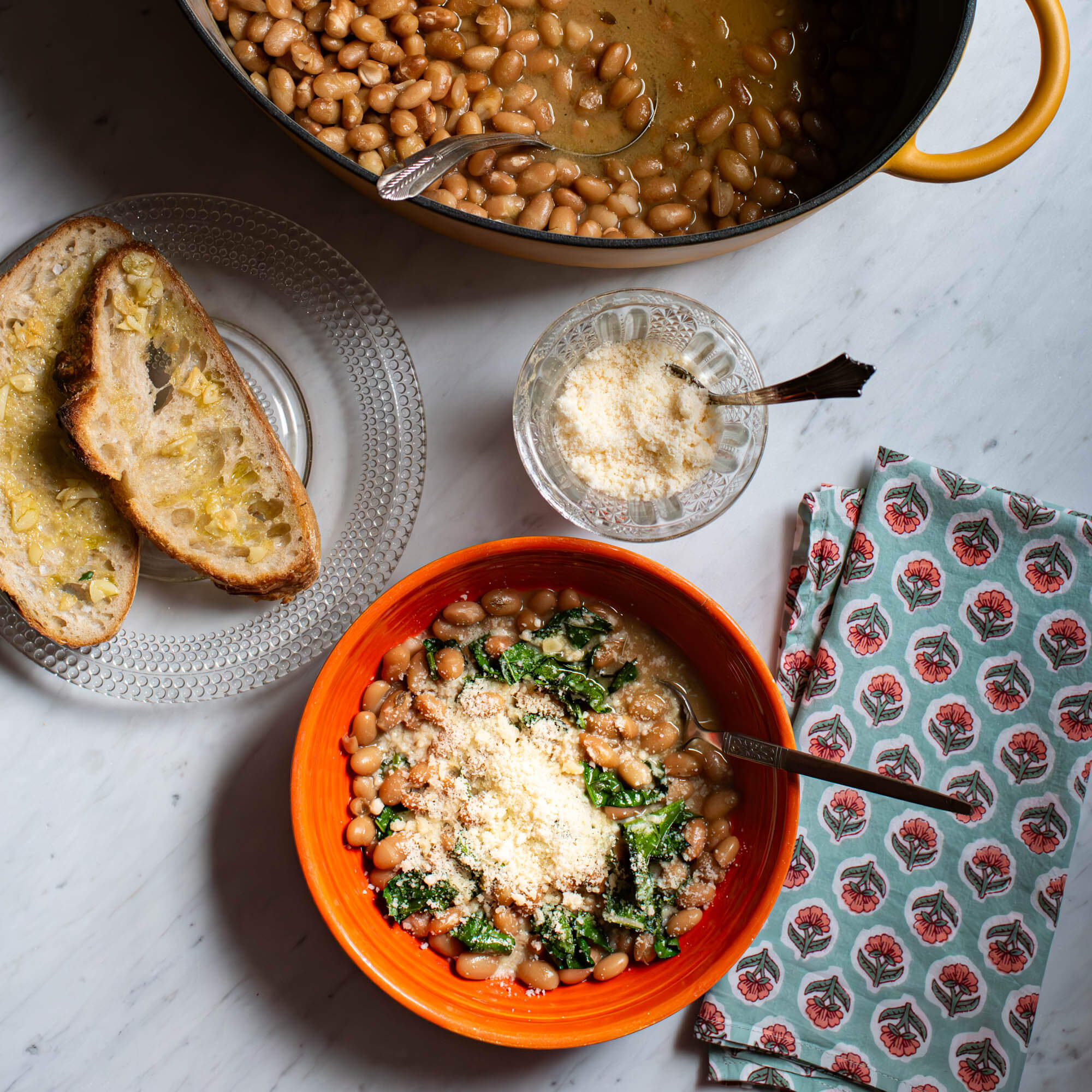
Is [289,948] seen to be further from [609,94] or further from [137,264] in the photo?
[609,94]

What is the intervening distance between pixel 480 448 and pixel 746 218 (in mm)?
651

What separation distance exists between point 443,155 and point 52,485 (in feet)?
3.02

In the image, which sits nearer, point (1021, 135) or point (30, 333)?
point (1021, 135)

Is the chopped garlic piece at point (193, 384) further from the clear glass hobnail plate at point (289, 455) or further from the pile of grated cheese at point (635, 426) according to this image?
the pile of grated cheese at point (635, 426)

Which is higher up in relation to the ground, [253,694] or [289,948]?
[253,694]

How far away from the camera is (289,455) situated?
1.70 metres

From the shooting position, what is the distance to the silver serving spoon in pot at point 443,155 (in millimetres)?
1355

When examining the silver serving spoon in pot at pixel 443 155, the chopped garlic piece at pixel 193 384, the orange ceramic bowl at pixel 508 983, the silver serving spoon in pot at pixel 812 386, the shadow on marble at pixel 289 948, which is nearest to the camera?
the silver serving spoon in pot at pixel 812 386

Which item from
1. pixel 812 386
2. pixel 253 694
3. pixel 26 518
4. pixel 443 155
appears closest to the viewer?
pixel 812 386

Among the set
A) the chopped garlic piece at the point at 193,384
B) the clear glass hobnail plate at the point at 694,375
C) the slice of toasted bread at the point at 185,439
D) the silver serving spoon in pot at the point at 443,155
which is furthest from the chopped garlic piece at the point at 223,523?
the silver serving spoon in pot at the point at 443,155

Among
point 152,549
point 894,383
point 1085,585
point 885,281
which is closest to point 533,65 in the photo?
point 885,281

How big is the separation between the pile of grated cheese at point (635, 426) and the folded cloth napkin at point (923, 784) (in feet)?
1.19

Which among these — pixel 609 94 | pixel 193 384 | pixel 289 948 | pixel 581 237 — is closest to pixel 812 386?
pixel 581 237

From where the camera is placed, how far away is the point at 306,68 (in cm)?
151
